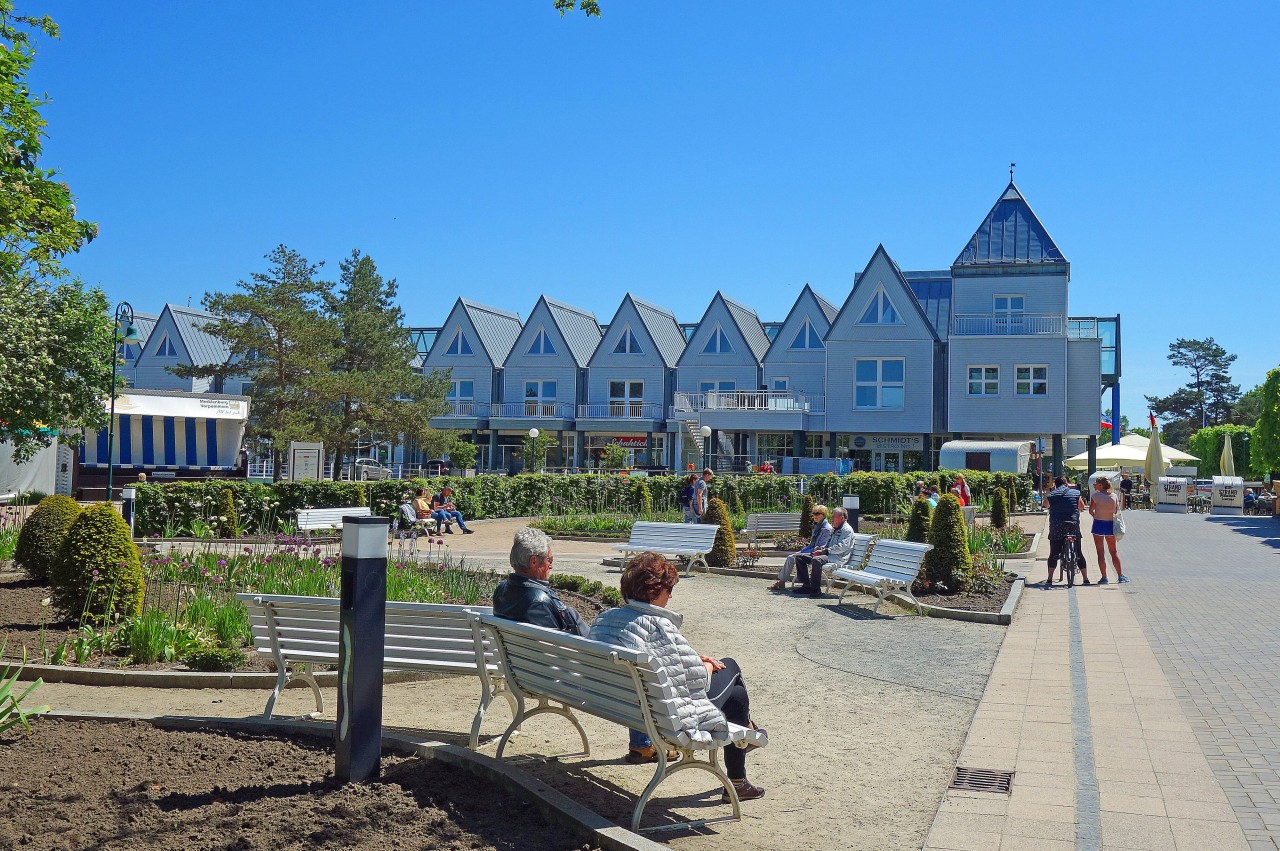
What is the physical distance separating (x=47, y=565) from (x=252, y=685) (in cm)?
568

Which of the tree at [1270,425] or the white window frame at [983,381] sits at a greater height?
the white window frame at [983,381]

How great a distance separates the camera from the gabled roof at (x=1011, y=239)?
150 feet

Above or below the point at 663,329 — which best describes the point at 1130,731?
below

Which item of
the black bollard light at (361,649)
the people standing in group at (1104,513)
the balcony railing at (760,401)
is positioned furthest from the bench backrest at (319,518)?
the balcony railing at (760,401)

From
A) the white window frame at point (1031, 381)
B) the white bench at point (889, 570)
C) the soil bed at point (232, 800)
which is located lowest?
the soil bed at point (232, 800)

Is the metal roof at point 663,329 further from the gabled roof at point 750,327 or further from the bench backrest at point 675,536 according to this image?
the bench backrest at point 675,536

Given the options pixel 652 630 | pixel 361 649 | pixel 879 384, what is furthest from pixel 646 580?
pixel 879 384

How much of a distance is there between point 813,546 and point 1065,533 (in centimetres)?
418

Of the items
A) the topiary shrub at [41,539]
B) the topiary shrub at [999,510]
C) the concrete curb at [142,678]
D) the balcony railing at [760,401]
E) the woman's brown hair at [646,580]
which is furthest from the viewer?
the balcony railing at [760,401]

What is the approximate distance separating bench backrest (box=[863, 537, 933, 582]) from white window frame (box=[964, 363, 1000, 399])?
109ft

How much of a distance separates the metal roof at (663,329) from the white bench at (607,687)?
166 feet

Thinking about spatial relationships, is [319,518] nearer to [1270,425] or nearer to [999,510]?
[999,510]

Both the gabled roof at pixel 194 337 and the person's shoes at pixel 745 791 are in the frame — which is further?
the gabled roof at pixel 194 337

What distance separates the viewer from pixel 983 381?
147 ft
